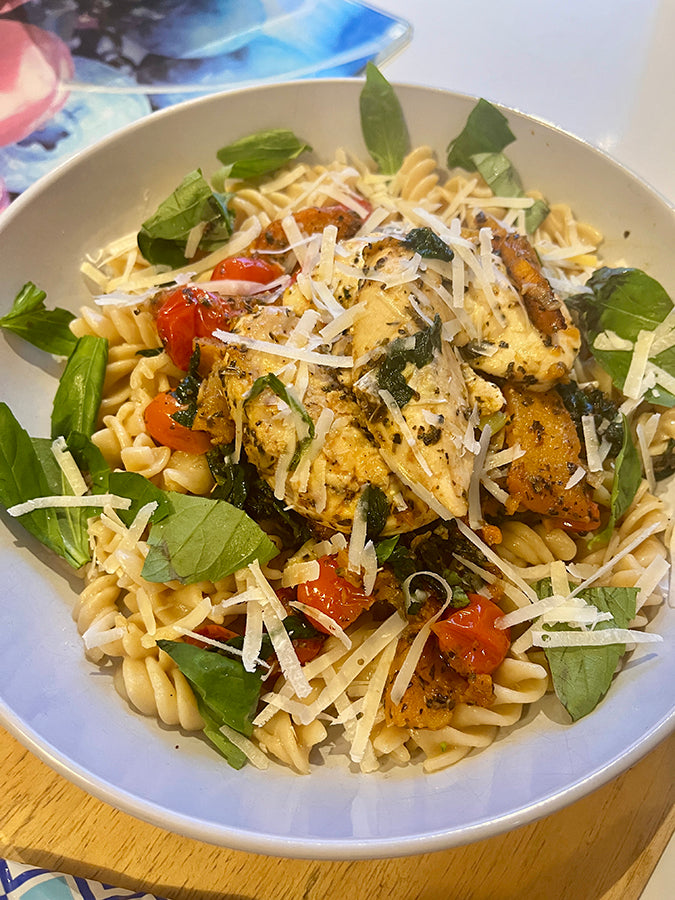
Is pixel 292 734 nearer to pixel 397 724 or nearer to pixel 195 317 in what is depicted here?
pixel 397 724

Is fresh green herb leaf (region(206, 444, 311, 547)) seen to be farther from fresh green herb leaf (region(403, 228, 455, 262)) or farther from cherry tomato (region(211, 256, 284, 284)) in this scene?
fresh green herb leaf (region(403, 228, 455, 262))

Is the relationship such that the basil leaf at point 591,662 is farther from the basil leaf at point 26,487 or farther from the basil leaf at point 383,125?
the basil leaf at point 383,125

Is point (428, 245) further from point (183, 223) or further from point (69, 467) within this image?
point (69, 467)

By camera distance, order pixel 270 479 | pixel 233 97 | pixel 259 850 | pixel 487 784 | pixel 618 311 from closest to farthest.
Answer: pixel 259 850, pixel 487 784, pixel 270 479, pixel 618 311, pixel 233 97

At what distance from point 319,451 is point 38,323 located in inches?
73.4

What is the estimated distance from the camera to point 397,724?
9.55 feet

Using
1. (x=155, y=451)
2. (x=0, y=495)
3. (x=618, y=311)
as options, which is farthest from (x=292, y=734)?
(x=618, y=311)

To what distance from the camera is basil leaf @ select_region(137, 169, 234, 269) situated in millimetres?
4000

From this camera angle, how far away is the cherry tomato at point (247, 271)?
12.6 ft

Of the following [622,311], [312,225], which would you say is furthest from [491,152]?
[622,311]

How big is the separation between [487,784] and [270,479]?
1.51 meters

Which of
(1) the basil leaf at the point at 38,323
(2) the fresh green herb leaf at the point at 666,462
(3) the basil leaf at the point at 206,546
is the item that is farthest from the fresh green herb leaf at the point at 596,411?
(1) the basil leaf at the point at 38,323

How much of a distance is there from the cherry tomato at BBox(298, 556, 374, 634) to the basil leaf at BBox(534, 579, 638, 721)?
2.73 ft

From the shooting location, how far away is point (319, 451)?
301 cm
